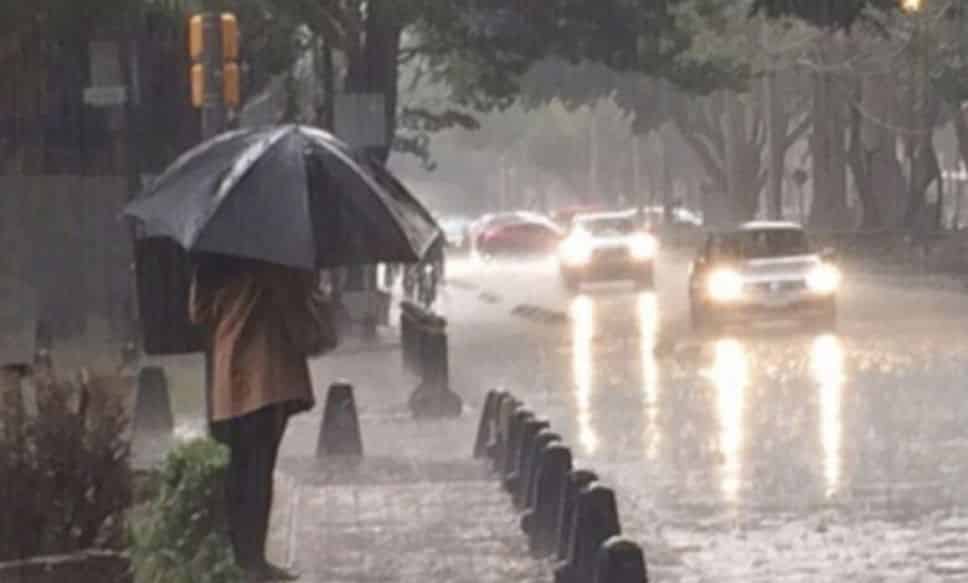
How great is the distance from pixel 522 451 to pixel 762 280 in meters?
21.8

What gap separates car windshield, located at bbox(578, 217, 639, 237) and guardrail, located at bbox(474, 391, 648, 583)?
3894 centimetres

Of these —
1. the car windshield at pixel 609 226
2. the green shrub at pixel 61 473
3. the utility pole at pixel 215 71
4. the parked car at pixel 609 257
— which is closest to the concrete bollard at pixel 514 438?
the utility pole at pixel 215 71

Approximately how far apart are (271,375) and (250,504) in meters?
0.68

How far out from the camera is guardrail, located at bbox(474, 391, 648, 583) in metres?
10.7

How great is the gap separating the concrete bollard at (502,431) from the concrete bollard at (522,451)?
0.52 metres

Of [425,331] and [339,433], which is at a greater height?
[425,331]

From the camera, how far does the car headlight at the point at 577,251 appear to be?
58.4 meters

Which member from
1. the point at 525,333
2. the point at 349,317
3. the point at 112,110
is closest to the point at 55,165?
the point at 112,110

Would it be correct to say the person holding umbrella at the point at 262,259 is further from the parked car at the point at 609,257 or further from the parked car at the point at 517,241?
the parked car at the point at 517,241

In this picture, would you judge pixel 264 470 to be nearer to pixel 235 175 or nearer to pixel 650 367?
pixel 235 175

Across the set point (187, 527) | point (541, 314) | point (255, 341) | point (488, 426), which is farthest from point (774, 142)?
point (187, 527)

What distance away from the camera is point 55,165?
3528 cm

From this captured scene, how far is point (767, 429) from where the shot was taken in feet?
72.9

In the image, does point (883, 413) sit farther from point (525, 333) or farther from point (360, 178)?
point (525, 333)
